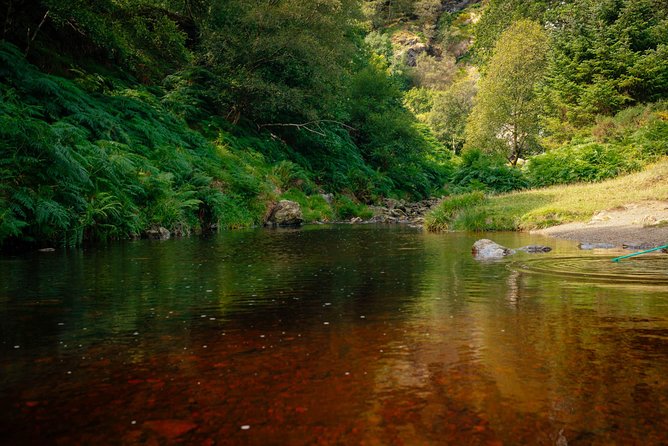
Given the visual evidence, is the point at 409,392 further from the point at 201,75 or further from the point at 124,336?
the point at 201,75

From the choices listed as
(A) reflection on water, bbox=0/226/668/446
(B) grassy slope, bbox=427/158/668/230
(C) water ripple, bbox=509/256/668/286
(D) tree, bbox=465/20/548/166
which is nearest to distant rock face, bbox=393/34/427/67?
(D) tree, bbox=465/20/548/166

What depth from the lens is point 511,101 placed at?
37688 mm

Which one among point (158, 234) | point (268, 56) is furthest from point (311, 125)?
point (158, 234)

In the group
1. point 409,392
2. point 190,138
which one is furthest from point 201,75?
point 409,392

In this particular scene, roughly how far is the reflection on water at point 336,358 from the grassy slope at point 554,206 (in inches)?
321

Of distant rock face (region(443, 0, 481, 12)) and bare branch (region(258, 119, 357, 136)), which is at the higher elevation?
distant rock face (region(443, 0, 481, 12))

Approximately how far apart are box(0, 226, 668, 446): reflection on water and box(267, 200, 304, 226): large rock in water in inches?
489

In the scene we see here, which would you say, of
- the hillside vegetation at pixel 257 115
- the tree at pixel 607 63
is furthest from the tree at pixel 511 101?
the tree at pixel 607 63

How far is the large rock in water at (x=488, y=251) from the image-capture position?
9.05 m

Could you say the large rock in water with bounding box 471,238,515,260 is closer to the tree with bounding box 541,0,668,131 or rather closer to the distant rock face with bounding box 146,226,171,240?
the distant rock face with bounding box 146,226,171,240

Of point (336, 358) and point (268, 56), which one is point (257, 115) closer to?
point (268, 56)

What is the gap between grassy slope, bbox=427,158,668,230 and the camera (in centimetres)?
1466

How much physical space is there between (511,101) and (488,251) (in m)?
31.5

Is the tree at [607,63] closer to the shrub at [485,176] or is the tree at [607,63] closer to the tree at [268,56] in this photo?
the shrub at [485,176]
